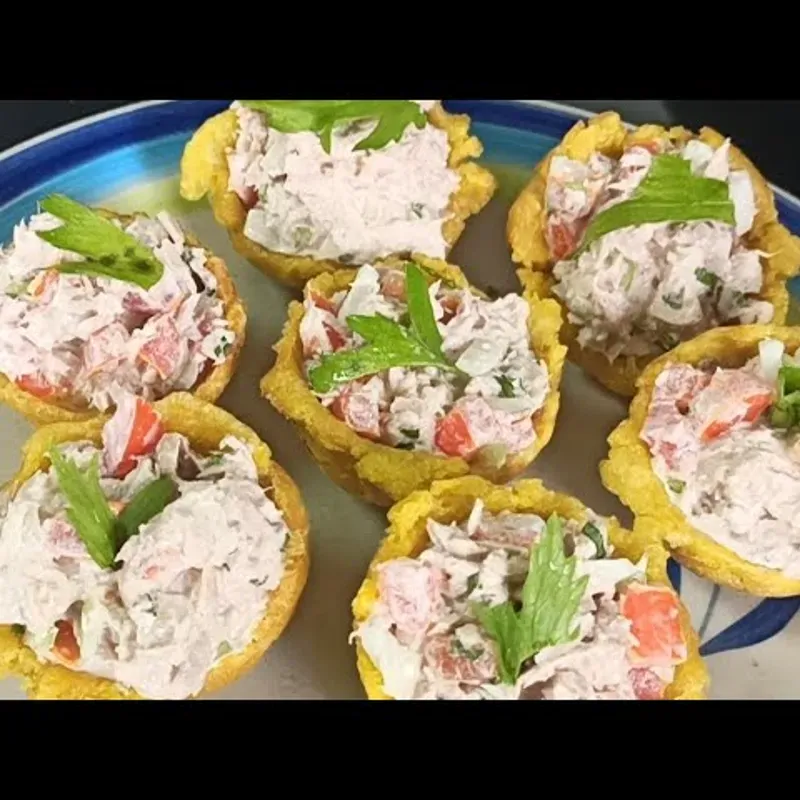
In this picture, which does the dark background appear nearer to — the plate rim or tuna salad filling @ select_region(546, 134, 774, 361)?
the plate rim

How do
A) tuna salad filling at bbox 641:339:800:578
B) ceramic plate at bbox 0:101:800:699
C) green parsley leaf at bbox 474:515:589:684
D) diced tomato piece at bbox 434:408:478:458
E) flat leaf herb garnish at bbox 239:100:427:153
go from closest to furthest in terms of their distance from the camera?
green parsley leaf at bbox 474:515:589:684
tuna salad filling at bbox 641:339:800:578
diced tomato piece at bbox 434:408:478:458
ceramic plate at bbox 0:101:800:699
flat leaf herb garnish at bbox 239:100:427:153

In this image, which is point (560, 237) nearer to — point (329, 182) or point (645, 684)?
point (329, 182)

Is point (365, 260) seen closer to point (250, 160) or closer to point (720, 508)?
point (250, 160)

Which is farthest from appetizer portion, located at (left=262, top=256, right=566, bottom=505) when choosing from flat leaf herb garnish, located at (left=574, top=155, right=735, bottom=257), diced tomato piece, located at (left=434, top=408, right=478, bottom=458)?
flat leaf herb garnish, located at (left=574, top=155, right=735, bottom=257)

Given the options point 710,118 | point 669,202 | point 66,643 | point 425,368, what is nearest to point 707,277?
point 669,202

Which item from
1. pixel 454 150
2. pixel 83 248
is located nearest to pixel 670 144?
pixel 454 150

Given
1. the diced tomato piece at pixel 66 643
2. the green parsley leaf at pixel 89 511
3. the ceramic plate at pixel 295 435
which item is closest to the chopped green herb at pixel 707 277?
the ceramic plate at pixel 295 435
